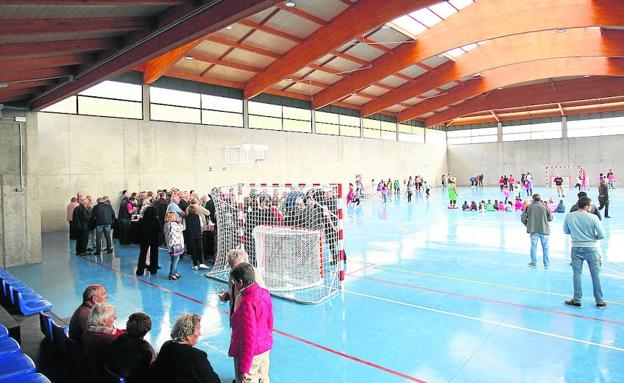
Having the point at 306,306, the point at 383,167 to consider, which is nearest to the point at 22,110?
the point at 306,306

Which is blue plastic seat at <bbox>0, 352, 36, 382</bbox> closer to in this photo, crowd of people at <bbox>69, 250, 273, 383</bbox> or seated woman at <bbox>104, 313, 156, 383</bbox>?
crowd of people at <bbox>69, 250, 273, 383</bbox>

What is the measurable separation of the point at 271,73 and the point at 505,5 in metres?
12.3

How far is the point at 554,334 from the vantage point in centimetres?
563

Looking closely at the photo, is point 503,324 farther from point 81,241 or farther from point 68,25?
point 81,241

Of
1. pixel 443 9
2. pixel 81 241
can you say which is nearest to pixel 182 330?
pixel 81 241

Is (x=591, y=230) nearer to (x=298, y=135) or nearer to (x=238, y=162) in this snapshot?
(x=238, y=162)

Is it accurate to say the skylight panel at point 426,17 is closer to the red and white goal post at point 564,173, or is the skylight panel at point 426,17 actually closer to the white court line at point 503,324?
the white court line at point 503,324

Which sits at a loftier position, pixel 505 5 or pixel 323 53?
pixel 505 5

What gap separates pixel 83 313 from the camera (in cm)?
418

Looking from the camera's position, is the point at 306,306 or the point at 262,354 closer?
the point at 262,354

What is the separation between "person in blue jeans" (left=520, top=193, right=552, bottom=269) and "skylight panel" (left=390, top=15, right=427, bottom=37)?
13.4 m

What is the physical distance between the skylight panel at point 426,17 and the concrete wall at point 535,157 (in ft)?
89.9

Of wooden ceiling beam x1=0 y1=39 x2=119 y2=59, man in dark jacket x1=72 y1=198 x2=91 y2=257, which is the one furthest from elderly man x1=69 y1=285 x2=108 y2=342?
man in dark jacket x1=72 y1=198 x2=91 y2=257

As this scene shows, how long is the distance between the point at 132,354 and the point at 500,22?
19.9 meters
